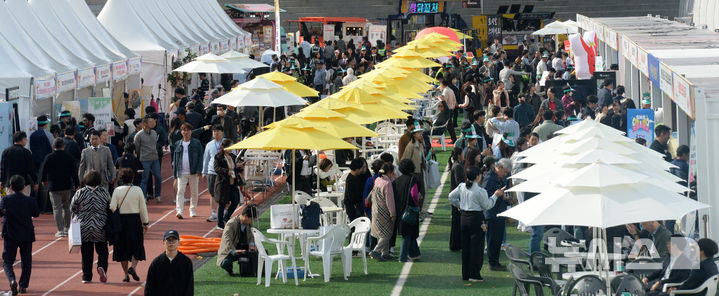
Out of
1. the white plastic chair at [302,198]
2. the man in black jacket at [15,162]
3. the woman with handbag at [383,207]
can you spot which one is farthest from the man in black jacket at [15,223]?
the woman with handbag at [383,207]

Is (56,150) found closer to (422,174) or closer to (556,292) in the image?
(422,174)

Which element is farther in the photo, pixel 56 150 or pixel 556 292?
pixel 56 150

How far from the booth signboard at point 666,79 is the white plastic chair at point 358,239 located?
4585 mm

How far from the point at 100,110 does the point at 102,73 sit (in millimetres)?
2090

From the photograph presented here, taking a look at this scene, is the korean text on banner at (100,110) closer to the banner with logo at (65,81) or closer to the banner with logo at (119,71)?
the banner with logo at (65,81)

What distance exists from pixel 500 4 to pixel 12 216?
156 ft

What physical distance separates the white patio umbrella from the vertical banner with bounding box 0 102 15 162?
11.7 ft

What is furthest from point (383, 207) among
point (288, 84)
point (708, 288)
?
point (288, 84)

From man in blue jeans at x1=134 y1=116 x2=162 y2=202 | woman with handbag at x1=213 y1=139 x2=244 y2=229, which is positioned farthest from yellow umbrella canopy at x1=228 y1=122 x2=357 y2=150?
man in blue jeans at x1=134 y1=116 x2=162 y2=202

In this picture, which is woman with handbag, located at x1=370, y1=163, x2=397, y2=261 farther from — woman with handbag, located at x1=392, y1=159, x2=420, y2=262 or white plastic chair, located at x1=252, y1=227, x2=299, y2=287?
white plastic chair, located at x1=252, y1=227, x2=299, y2=287

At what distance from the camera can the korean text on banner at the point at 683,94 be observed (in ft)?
42.1

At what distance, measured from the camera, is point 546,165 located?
1227cm

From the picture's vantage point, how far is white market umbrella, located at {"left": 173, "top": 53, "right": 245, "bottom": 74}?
26609mm

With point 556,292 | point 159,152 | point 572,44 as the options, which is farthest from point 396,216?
point 572,44
